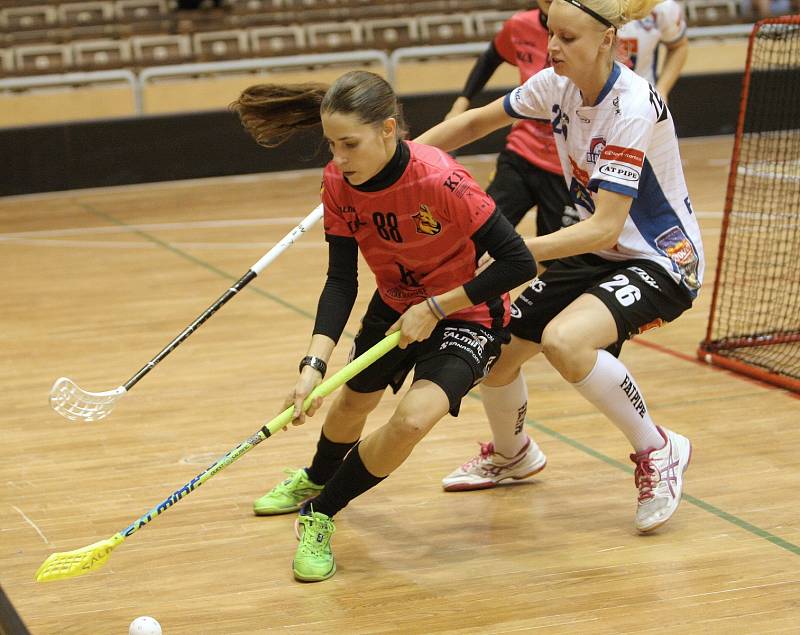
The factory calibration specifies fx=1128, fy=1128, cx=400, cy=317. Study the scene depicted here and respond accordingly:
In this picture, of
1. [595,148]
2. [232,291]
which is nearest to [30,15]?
[232,291]

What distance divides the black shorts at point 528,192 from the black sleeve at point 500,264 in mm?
1498

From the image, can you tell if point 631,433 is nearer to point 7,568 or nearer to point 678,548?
point 678,548

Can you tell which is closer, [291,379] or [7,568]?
[7,568]

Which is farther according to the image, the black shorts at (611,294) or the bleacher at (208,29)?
the bleacher at (208,29)

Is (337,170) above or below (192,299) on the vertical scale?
above

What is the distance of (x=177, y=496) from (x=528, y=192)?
2127 mm

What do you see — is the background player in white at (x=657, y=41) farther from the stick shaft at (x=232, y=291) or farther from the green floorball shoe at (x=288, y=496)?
the green floorball shoe at (x=288, y=496)

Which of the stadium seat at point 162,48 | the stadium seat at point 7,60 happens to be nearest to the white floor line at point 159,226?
the stadium seat at point 7,60

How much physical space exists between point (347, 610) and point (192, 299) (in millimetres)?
3494

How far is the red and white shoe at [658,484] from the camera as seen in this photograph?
2947 mm

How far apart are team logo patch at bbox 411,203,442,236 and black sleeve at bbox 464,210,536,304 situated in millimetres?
107

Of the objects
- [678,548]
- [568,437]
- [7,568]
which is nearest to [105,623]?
[7,568]

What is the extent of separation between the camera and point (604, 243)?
113 inches

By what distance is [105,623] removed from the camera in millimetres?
2553
